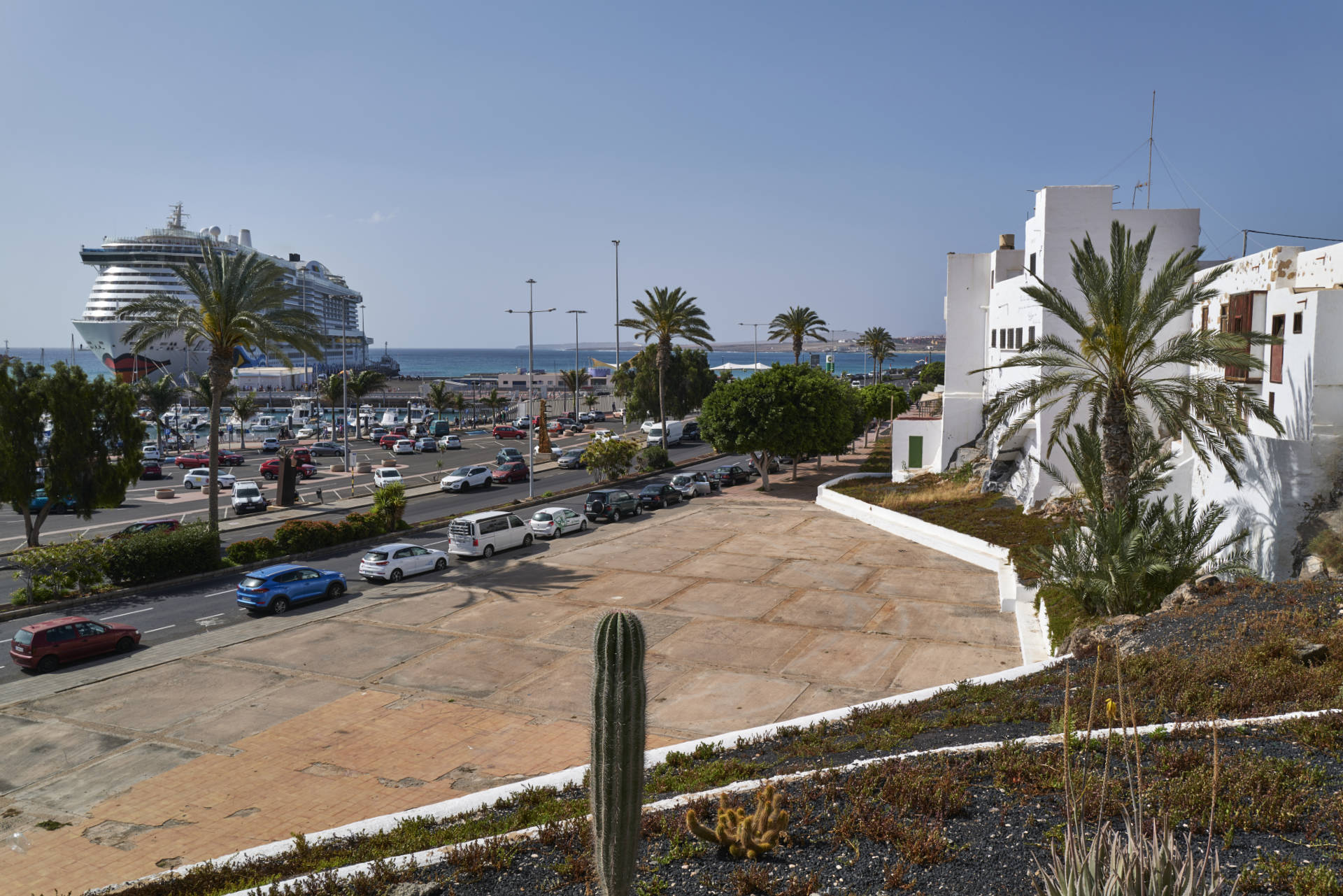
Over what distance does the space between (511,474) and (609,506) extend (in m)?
13.7

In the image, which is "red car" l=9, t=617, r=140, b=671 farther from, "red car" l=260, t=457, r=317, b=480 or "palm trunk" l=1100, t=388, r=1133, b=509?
"red car" l=260, t=457, r=317, b=480

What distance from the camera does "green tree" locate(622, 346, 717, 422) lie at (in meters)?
67.4

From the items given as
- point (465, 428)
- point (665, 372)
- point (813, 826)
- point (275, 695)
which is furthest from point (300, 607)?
point (465, 428)

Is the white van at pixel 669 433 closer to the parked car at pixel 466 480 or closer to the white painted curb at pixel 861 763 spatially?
the parked car at pixel 466 480

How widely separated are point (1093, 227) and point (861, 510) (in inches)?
561

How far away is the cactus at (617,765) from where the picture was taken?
18.2ft

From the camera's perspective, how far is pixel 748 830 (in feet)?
23.3

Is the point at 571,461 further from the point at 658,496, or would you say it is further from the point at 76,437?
the point at 76,437

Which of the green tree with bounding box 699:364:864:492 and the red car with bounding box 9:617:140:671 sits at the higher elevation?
the green tree with bounding box 699:364:864:492

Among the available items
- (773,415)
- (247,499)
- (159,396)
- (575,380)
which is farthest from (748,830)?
(575,380)

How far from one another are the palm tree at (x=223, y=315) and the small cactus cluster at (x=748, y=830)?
76.9ft

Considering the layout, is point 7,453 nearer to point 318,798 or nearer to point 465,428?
point 318,798

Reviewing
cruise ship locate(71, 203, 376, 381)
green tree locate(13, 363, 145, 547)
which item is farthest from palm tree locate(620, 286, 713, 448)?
cruise ship locate(71, 203, 376, 381)

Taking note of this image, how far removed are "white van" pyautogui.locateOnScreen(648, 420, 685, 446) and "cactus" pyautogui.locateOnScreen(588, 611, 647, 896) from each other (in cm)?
5589
